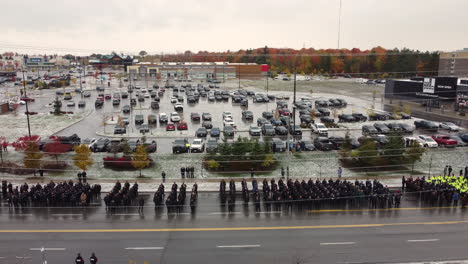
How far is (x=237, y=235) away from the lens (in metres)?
17.0

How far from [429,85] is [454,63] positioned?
106ft

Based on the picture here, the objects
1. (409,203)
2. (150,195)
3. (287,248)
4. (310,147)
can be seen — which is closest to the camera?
(287,248)

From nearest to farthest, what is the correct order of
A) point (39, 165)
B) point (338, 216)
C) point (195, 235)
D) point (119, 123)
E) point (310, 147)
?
point (195, 235) < point (338, 216) < point (39, 165) < point (310, 147) < point (119, 123)

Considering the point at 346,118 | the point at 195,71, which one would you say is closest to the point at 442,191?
the point at 346,118

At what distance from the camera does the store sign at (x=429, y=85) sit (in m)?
51.6

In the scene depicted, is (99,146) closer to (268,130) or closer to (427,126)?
(268,130)

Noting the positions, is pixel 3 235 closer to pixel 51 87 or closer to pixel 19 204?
pixel 19 204

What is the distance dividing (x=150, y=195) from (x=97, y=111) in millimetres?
34423

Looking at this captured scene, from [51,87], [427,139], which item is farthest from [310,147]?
[51,87]

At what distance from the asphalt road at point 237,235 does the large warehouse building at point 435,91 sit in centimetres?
3548

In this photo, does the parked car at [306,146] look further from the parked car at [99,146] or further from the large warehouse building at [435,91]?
the large warehouse building at [435,91]

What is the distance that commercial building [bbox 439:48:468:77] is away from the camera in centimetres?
7506

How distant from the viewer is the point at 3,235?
17.1m

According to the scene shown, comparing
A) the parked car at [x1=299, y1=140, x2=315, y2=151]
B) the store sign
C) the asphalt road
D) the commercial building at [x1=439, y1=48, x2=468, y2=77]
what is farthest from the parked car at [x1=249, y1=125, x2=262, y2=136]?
the commercial building at [x1=439, y1=48, x2=468, y2=77]
